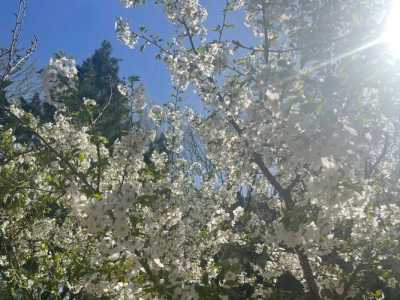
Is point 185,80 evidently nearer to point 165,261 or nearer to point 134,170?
point 134,170

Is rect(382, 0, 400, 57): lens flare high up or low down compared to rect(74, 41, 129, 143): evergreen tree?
down

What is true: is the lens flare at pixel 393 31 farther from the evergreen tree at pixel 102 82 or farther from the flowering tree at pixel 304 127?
the evergreen tree at pixel 102 82

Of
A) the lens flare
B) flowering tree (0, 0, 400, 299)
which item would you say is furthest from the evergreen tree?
the lens flare

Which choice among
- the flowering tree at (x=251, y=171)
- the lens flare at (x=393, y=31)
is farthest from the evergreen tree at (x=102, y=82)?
the lens flare at (x=393, y=31)

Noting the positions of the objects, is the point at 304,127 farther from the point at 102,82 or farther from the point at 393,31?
the point at 102,82

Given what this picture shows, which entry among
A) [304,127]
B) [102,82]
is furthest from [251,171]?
[102,82]

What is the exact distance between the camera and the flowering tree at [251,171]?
412 cm

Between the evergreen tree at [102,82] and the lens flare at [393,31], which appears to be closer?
the lens flare at [393,31]

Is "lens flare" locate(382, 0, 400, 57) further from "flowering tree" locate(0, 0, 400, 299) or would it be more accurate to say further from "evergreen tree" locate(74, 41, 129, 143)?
"evergreen tree" locate(74, 41, 129, 143)

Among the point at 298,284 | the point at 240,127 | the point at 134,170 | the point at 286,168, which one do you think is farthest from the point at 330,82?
the point at 298,284

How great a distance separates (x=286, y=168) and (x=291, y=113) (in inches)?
26.5

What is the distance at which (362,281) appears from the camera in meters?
6.22

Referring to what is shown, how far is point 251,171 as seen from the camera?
5.73 metres

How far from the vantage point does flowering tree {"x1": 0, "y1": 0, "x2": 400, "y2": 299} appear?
4117mm
